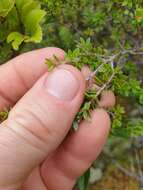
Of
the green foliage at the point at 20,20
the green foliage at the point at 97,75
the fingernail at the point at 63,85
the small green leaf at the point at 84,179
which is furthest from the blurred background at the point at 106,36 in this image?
the small green leaf at the point at 84,179

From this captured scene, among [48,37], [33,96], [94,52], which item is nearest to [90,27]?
[48,37]

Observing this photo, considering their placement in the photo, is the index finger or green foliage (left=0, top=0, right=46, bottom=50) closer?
green foliage (left=0, top=0, right=46, bottom=50)

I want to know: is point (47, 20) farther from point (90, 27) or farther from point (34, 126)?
point (34, 126)

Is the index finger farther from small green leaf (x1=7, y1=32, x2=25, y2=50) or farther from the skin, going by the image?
small green leaf (x1=7, y1=32, x2=25, y2=50)

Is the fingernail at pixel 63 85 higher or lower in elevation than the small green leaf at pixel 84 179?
higher

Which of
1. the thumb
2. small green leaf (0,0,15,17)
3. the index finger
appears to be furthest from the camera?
the index finger

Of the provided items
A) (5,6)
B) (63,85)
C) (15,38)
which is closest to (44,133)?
(63,85)

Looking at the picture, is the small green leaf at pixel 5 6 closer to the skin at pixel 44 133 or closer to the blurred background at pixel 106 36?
the blurred background at pixel 106 36

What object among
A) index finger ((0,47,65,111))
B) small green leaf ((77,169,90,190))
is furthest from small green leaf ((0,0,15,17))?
small green leaf ((77,169,90,190))
